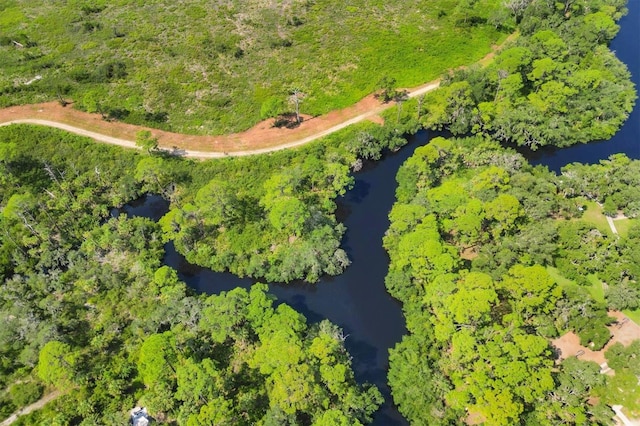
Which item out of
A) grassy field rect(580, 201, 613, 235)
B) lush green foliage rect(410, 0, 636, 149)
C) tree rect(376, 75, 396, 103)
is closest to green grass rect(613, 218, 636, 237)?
grassy field rect(580, 201, 613, 235)

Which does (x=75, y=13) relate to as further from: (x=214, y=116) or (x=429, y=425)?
(x=429, y=425)

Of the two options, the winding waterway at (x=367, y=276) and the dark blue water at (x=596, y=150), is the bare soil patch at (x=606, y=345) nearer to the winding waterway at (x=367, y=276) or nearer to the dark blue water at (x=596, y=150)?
the winding waterway at (x=367, y=276)

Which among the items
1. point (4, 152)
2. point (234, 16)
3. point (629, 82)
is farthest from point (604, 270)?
point (234, 16)

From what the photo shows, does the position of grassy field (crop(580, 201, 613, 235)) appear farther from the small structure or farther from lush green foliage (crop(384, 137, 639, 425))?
the small structure

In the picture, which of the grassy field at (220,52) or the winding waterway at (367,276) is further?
the grassy field at (220,52)

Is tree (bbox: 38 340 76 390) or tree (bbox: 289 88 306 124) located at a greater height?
tree (bbox: 289 88 306 124)

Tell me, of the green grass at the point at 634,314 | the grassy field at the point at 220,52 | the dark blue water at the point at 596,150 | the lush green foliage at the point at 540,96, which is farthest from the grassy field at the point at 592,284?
the grassy field at the point at 220,52

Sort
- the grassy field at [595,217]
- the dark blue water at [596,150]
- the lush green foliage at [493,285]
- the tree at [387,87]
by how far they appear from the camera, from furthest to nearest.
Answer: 1. the tree at [387,87]
2. the dark blue water at [596,150]
3. the grassy field at [595,217]
4. the lush green foliage at [493,285]
